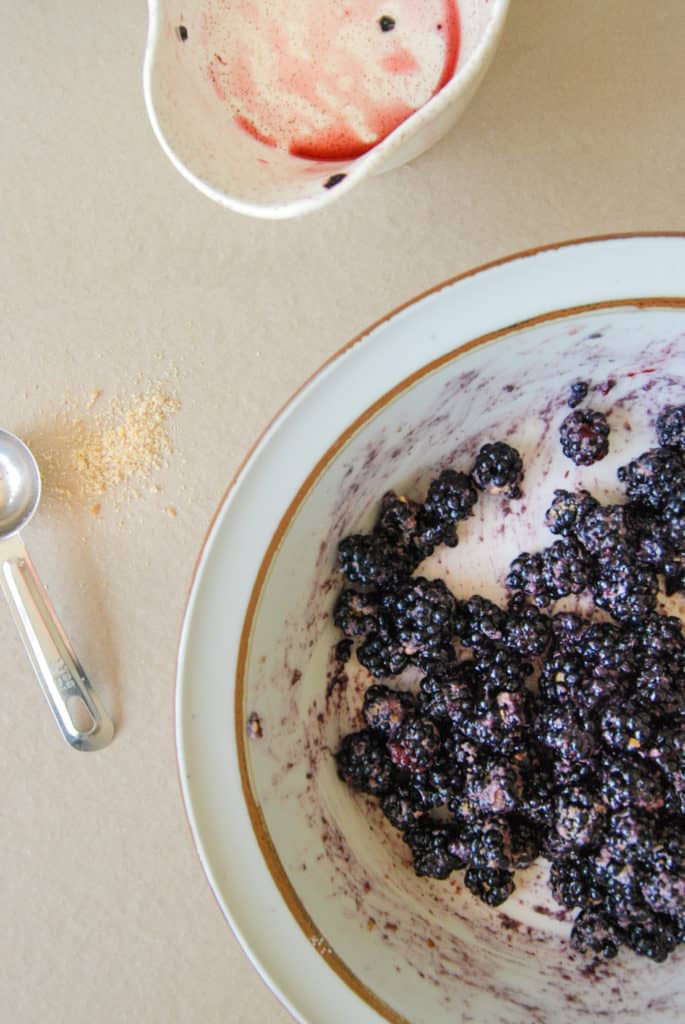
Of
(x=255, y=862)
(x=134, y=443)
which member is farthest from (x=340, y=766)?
(x=134, y=443)

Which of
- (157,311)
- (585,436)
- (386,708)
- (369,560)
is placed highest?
(157,311)

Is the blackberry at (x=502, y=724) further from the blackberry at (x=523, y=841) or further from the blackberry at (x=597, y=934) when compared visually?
the blackberry at (x=597, y=934)

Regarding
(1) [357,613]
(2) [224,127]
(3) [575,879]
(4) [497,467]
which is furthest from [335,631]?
(2) [224,127]

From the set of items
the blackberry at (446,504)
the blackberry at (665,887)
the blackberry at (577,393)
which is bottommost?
the blackberry at (665,887)

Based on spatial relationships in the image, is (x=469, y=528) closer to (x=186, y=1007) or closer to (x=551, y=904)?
(x=551, y=904)

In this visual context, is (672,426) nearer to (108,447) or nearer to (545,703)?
(545,703)

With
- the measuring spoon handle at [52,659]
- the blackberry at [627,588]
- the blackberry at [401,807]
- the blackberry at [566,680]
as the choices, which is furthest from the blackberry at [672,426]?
the measuring spoon handle at [52,659]

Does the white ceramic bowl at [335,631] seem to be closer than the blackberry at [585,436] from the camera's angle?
Yes
